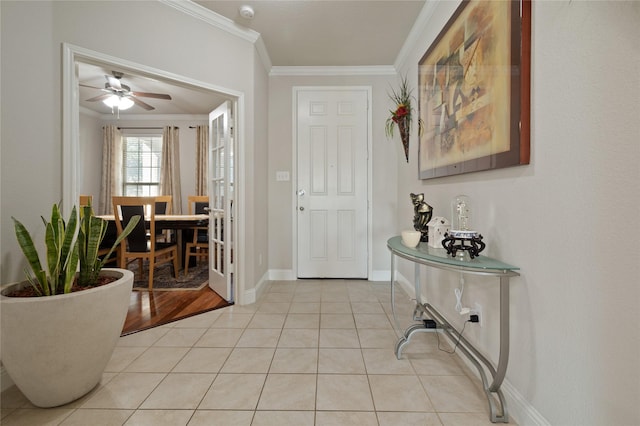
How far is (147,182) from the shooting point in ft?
17.7

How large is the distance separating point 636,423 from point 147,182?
646 cm

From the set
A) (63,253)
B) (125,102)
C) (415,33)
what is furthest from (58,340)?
(125,102)

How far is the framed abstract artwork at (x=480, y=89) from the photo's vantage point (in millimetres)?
1157

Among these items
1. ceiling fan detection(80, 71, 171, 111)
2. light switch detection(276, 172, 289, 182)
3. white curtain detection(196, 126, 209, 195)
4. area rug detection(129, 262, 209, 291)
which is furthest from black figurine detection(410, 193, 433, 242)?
white curtain detection(196, 126, 209, 195)

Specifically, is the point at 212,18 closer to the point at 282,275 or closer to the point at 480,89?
the point at 480,89

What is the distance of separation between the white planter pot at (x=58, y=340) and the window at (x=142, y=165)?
462 cm

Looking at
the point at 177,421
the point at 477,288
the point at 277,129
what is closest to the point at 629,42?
the point at 477,288

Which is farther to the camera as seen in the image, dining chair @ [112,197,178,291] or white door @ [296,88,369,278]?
white door @ [296,88,369,278]

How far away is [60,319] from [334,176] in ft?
8.58

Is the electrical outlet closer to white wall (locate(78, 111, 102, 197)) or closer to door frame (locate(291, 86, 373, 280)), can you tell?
door frame (locate(291, 86, 373, 280))

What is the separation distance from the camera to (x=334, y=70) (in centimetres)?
321

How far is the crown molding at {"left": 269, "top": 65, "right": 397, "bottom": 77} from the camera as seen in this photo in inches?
125

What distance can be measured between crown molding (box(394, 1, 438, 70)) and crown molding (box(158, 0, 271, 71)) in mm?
1433

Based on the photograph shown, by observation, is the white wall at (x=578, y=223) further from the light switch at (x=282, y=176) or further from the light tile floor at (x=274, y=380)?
the light switch at (x=282, y=176)
